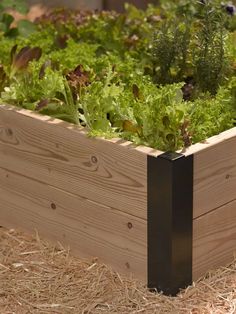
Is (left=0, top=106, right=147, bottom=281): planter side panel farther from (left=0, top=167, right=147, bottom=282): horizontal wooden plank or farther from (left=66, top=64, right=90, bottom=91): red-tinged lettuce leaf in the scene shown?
(left=66, top=64, right=90, bottom=91): red-tinged lettuce leaf

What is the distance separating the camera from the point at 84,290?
11.3 ft

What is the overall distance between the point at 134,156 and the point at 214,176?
31 centimetres

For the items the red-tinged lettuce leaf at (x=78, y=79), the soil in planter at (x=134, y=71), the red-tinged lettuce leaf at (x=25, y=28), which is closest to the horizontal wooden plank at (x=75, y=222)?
the soil in planter at (x=134, y=71)

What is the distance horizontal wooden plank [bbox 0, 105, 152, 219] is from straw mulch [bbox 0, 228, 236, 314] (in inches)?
11.8

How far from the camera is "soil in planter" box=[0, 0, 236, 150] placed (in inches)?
133

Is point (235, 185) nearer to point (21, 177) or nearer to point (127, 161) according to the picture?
point (127, 161)

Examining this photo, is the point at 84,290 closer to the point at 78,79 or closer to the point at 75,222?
the point at 75,222

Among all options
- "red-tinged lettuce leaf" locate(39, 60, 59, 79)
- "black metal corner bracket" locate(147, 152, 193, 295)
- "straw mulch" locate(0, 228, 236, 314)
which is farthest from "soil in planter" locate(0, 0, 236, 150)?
"straw mulch" locate(0, 228, 236, 314)

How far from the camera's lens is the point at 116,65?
4082mm

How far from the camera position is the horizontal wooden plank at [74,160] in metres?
3.28

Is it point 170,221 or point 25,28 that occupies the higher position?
point 25,28

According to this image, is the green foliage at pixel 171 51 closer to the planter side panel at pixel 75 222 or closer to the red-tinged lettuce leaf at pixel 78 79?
the red-tinged lettuce leaf at pixel 78 79

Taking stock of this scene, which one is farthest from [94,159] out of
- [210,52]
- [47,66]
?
[210,52]

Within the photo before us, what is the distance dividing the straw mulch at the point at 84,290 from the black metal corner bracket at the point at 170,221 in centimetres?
8
